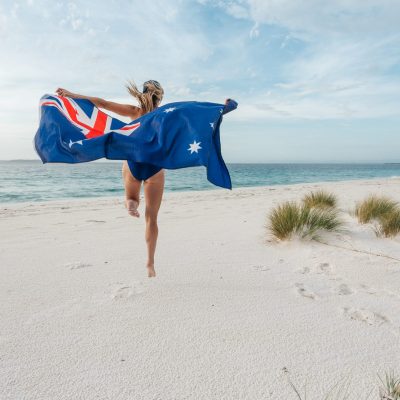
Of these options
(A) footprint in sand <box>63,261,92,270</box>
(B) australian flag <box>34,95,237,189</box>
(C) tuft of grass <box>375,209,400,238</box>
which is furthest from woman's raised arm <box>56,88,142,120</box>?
(C) tuft of grass <box>375,209,400,238</box>

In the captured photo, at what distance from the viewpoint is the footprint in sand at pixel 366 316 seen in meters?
2.35

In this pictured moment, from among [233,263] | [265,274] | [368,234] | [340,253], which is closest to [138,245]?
[233,263]

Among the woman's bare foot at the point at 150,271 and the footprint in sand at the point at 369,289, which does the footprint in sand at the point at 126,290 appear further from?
the footprint in sand at the point at 369,289

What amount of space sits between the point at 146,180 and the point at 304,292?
1772 mm

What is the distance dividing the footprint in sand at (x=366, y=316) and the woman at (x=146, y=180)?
1.80 metres

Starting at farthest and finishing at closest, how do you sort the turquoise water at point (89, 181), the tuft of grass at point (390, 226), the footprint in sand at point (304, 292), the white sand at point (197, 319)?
the turquoise water at point (89, 181)
the tuft of grass at point (390, 226)
the footprint in sand at point (304, 292)
the white sand at point (197, 319)

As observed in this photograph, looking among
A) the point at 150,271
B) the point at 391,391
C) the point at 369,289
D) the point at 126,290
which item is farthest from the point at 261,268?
the point at 391,391

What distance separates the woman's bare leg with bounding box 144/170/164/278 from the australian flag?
0.35ft

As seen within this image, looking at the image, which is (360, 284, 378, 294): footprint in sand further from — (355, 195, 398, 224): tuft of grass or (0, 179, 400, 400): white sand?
(355, 195, 398, 224): tuft of grass

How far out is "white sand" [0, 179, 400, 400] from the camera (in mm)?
1776

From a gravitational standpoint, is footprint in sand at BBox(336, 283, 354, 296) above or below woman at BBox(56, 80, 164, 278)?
below

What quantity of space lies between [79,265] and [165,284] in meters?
1.12

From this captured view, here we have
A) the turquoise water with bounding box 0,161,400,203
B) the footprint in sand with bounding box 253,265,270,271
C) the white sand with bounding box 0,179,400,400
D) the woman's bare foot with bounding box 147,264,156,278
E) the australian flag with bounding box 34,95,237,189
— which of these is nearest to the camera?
the white sand with bounding box 0,179,400,400

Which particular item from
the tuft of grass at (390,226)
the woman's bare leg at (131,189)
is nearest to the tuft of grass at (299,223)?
the tuft of grass at (390,226)
